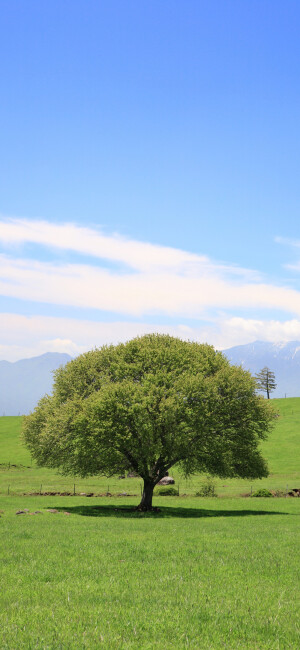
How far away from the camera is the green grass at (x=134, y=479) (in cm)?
8050

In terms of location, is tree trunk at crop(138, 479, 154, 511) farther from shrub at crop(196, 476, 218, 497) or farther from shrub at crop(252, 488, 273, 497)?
shrub at crop(252, 488, 273, 497)

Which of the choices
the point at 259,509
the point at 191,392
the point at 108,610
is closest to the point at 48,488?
the point at 259,509

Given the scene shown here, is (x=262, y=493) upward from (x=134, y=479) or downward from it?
upward

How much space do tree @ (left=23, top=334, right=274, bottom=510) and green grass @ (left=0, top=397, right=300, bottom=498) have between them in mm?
8998

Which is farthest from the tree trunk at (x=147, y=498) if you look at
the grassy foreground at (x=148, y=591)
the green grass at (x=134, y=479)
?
the grassy foreground at (x=148, y=591)

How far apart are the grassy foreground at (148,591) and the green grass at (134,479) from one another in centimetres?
3497

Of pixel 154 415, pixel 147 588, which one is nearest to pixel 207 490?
pixel 154 415

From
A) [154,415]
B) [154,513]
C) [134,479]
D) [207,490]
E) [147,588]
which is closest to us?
[147,588]

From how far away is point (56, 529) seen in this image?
30.2m

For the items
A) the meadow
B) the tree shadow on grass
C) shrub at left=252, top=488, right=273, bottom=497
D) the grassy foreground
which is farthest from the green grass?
the grassy foreground

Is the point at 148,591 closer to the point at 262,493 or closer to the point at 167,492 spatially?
the point at 262,493

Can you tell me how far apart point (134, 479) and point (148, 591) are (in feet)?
277

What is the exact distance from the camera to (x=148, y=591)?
14.6 metres

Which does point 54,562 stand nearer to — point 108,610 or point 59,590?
point 59,590
